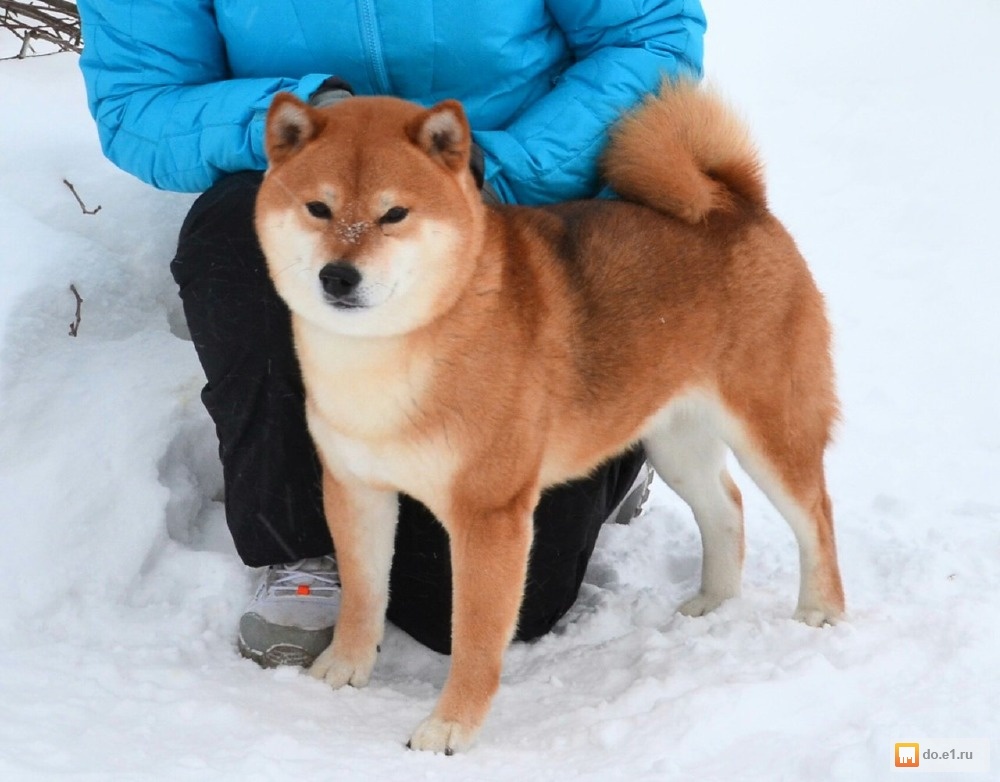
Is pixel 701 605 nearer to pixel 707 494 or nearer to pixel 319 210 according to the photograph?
pixel 707 494

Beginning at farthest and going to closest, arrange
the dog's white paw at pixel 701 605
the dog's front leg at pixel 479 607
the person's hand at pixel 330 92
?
1. the dog's white paw at pixel 701 605
2. the person's hand at pixel 330 92
3. the dog's front leg at pixel 479 607

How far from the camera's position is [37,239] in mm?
3178

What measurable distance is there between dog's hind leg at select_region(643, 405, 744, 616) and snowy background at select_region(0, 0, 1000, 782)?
0.29ft

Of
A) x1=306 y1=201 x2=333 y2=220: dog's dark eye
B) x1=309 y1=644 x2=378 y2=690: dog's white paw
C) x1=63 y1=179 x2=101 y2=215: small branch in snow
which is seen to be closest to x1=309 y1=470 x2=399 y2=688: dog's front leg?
x1=309 y1=644 x2=378 y2=690: dog's white paw

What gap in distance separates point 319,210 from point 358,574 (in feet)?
2.78

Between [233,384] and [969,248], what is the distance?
390 cm

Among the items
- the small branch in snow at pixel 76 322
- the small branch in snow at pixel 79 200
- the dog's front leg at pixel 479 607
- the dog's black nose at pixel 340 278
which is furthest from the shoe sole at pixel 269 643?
the small branch in snow at pixel 79 200

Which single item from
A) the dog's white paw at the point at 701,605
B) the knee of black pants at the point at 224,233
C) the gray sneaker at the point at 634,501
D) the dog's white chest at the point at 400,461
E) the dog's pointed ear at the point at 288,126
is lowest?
the gray sneaker at the point at 634,501

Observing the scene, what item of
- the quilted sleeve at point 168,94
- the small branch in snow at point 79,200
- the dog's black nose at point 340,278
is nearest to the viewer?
the dog's black nose at point 340,278

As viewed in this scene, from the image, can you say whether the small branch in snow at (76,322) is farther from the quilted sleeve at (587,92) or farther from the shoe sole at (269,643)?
the quilted sleeve at (587,92)

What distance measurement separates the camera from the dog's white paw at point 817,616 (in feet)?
8.86

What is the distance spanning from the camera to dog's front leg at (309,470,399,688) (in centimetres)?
247

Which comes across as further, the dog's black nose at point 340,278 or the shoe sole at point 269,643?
the shoe sole at point 269,643

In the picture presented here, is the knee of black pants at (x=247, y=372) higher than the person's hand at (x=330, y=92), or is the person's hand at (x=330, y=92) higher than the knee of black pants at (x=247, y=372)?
the person's hand at (x=330, y=92)
